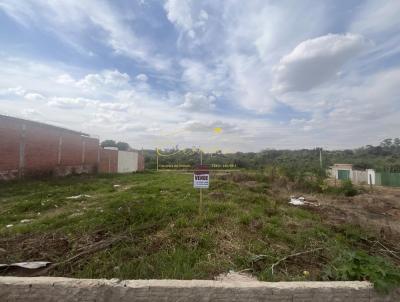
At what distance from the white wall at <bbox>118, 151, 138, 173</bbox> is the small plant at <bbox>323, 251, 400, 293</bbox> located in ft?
85.3

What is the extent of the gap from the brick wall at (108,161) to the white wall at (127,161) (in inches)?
38.7

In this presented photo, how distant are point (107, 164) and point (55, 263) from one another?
878 inches

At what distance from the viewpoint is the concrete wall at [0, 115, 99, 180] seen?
499 inches

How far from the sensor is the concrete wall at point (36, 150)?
12680 millimetres

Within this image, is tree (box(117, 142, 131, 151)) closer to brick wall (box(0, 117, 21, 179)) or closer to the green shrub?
brick wall (box(0, 117, 21, 179))

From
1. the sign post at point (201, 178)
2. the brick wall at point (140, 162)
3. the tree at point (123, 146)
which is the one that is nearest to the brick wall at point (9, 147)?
the sign post at point (201, 178)

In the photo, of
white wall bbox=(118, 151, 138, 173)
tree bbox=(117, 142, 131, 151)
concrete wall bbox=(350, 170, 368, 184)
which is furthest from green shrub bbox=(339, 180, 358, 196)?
tree bbox=(117, 142, 131, 151)

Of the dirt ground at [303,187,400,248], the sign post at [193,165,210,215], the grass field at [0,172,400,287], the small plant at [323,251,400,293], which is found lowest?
the dirt ground at [303,187,400,248]

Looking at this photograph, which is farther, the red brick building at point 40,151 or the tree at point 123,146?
the tree at point 123,146

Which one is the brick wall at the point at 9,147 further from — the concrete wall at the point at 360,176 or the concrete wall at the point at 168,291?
the concrete wall at the point at 360,176

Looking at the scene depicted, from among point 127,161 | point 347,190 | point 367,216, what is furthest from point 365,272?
point 127,161

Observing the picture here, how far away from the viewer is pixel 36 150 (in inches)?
580

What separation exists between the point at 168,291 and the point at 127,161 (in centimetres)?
2750

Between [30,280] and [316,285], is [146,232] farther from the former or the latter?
[316,285]
